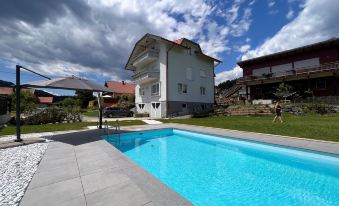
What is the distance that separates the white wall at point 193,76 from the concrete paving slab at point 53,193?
72.9 feet

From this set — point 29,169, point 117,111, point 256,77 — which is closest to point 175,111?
point 117,111

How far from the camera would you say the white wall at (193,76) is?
26.9 metres

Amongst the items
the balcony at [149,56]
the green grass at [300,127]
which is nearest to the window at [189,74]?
the balcony at [149,56]

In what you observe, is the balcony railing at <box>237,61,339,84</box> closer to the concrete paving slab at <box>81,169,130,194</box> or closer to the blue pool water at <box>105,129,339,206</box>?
the blue pool water at <box>105,129,339,206</box>

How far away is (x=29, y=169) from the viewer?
5301 millimetres

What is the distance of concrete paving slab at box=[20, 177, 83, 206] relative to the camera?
3.47 meters

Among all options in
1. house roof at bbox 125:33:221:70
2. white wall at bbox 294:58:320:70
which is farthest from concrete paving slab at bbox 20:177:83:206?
white wall at bbox 294:58:320:70

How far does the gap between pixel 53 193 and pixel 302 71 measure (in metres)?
29.6

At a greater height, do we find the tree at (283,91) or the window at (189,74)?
the window at (189,74)

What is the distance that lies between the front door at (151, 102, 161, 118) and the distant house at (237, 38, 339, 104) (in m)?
14.5

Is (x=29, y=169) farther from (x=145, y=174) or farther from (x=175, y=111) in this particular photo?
(x=175, y=111)

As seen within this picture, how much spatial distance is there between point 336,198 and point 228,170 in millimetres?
2927

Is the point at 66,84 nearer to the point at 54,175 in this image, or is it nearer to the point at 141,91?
the point at 54,175

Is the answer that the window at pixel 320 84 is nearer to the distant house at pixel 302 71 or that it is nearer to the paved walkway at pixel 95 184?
the distant house at pixel 302 71
